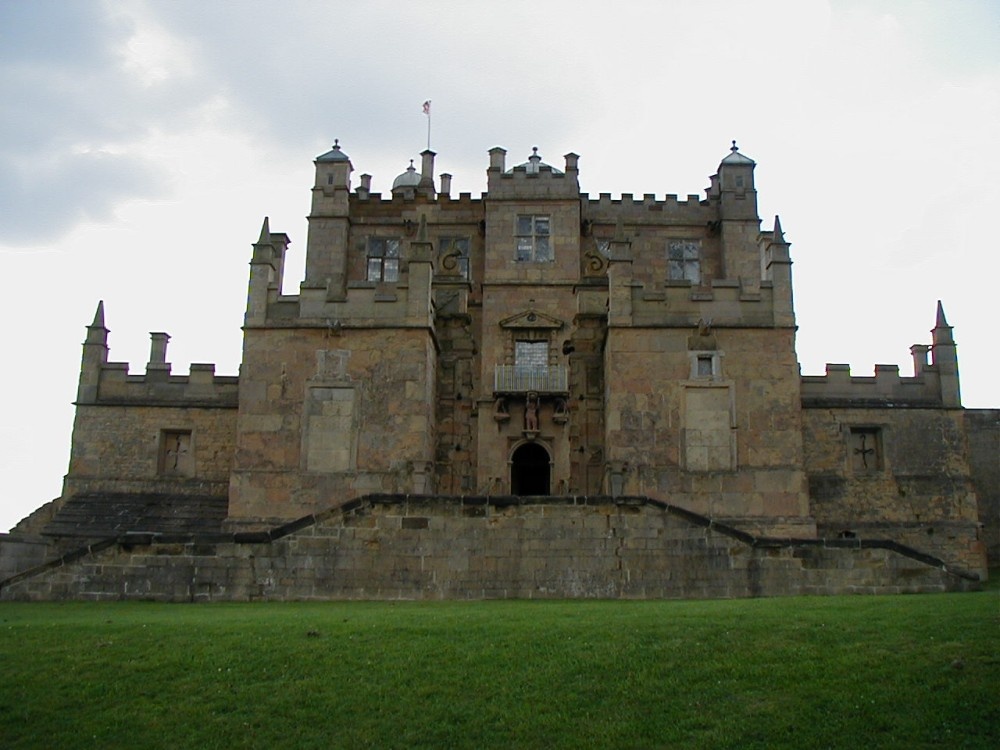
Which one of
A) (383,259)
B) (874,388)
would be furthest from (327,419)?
(874,388)

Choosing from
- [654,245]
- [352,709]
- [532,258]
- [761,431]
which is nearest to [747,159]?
[654,245]

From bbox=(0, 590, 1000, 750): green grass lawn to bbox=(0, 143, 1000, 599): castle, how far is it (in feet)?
19.5

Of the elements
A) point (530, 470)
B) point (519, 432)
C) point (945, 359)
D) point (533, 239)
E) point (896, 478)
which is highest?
point (533, 239)

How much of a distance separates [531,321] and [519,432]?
12.8 ft

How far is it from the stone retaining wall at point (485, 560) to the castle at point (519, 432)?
49 mm

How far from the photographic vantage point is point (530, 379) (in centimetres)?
3566

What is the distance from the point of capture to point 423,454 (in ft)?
103

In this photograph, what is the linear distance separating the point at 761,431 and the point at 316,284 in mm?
13718

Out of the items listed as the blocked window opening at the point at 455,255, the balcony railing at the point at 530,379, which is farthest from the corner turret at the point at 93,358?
the balcony railing at the point at 530,379

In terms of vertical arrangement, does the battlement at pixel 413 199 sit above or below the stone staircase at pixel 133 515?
above

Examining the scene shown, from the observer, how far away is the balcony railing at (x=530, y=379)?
3544 cm

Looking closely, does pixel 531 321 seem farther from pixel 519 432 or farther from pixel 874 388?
pixel 874 388

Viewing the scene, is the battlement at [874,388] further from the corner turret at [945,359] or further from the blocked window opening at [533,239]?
the blocked window opening at [533,239]

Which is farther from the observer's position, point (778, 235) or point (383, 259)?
point (383, 259)
